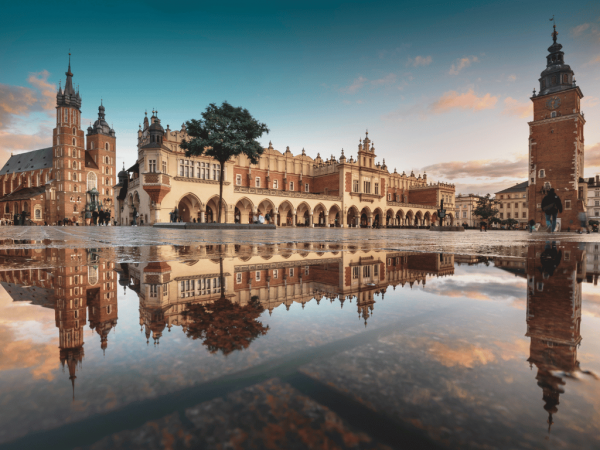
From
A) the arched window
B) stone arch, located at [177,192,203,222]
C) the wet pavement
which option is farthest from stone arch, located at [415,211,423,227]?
the arched window

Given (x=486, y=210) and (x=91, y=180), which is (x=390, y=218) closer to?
(x=486, y=210)

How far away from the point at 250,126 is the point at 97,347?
78.4 ft

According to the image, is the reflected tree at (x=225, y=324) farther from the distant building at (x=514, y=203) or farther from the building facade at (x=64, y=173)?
the distant building at (x=514, y=203)

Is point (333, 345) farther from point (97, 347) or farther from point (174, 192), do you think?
point (174, 192)

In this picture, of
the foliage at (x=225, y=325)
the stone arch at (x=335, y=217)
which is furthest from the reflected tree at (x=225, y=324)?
the stone arch at (x=335, y=217)

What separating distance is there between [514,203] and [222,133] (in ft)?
264

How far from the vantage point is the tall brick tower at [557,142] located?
34438mm

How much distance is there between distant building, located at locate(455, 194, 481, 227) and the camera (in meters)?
84.4

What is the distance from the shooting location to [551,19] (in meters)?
39.6

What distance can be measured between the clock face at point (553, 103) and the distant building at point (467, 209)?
5096cm

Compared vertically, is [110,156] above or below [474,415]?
above

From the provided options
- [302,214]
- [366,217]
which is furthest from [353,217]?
[302,214]

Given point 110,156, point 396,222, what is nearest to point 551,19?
point 396,222

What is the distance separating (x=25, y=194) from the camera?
65062mm
